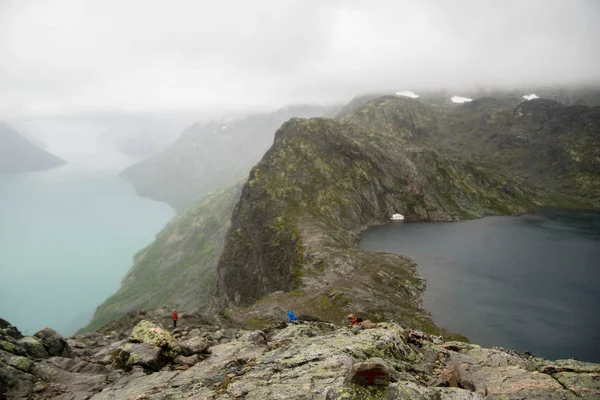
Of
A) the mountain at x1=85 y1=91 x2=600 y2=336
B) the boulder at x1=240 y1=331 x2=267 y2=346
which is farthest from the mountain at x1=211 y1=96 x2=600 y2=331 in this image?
the boulder at x1=240 y1=331 x2=267 y2=346

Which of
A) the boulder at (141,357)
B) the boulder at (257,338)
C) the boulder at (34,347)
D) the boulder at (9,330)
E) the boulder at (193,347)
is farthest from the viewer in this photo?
the boulder at (257,338)

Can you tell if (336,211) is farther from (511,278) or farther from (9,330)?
(9,330)

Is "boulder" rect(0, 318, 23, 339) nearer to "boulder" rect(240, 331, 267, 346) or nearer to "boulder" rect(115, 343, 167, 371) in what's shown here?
"boulder" rect(115, 343, 167, 371)

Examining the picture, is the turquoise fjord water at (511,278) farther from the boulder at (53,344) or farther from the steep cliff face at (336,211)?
the boulder at (53,344)

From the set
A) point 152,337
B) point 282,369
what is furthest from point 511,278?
point 152,337

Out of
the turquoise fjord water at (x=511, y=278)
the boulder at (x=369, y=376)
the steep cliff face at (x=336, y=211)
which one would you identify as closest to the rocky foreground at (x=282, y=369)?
the boulder at (x=369, y=376)

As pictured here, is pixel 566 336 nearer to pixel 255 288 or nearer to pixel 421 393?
pixel 421 393

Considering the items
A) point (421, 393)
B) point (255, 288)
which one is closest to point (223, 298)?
point (255, 288)
